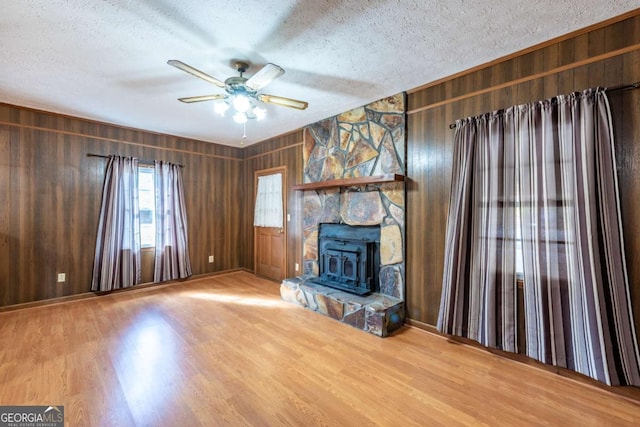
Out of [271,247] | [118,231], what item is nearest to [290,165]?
[271,247]

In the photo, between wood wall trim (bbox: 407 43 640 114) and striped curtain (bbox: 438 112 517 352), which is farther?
striped curtain (bbox: 438 112 517 352)

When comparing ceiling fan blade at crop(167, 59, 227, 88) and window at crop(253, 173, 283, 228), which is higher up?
ceiling fan blade at crop(167, 59, 227, 88)

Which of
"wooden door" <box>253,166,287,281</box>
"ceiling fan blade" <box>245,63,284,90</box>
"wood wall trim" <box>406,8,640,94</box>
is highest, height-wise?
"wood wall trim" <box>406,8,640,94</box>

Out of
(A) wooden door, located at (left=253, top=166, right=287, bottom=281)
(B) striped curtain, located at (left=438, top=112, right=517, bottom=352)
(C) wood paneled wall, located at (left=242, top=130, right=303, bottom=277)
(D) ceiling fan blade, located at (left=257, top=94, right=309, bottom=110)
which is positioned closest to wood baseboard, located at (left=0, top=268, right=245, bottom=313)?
(A) wooden door, located at (left=253, top=166, right=287, bottom=281)

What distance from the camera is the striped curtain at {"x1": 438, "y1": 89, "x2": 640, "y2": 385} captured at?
188 centimetres

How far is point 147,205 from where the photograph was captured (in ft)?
14.9

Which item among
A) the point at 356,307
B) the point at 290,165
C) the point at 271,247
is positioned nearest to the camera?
the point at 356,307

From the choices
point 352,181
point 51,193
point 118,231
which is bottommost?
point 118,231

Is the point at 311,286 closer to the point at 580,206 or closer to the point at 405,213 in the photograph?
the point at 405,213

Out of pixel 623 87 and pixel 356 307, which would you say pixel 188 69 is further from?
pixel 623 87

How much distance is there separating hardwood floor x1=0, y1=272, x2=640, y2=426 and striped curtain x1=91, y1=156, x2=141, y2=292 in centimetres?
86

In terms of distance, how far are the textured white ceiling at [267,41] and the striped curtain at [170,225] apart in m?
1.59
